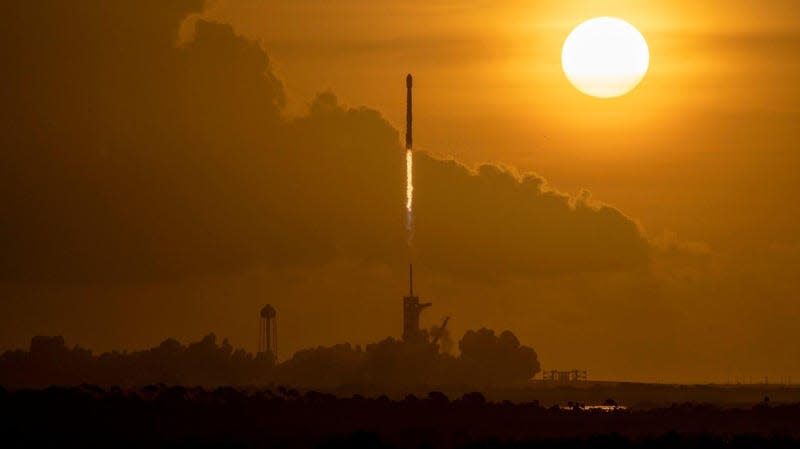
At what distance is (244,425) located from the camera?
4961 inches

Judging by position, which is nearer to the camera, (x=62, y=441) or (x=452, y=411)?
(x=62, y=441)

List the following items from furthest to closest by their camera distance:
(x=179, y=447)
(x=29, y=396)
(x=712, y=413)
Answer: (x=712, y=413) < (x=29, y=396) < (x=179, y=447)

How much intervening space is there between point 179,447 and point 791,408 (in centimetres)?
6076

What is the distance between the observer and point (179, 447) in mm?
109312

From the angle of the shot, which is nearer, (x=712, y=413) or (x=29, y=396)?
(x=29, y=396)

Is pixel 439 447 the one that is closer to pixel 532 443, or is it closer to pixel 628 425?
pixel 532 443

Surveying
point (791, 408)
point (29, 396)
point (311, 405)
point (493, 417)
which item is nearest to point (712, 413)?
point (791, 408)

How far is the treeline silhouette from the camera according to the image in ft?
377

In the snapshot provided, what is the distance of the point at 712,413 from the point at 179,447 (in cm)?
5505

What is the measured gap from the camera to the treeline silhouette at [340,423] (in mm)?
114938

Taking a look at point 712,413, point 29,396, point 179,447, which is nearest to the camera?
point 179,447

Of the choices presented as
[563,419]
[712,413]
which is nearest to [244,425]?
[563,419]

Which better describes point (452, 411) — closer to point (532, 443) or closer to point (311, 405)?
point (311, 405)

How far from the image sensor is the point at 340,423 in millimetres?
131375
